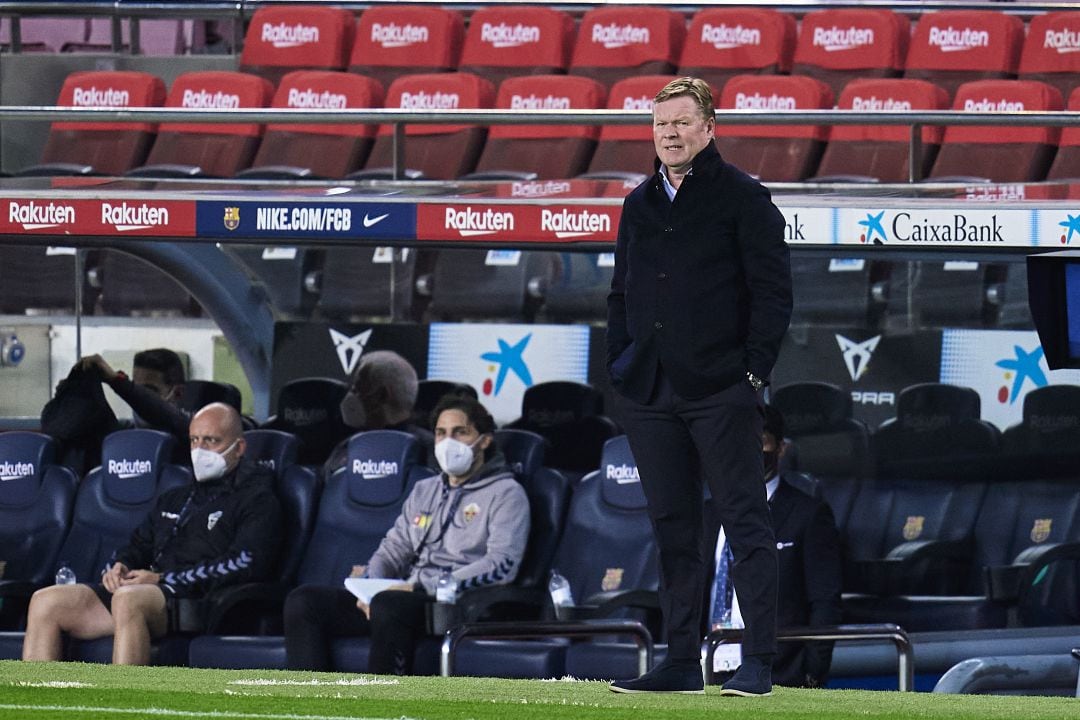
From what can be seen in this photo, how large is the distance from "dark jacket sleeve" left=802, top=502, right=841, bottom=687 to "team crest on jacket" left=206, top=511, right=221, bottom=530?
2.73 metres

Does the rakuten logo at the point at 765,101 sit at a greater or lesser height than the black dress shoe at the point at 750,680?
greater

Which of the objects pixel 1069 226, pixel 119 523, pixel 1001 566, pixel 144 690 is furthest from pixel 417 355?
pixel 144 690

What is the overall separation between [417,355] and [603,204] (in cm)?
293

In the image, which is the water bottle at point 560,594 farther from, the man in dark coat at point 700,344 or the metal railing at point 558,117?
the man in dark coat at point 700,344

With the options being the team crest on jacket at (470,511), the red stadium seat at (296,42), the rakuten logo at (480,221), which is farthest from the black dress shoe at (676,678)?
the red stadium seat at (296,42)

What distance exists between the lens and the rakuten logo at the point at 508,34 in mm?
13711

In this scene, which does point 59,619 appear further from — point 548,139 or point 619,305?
point 548,139

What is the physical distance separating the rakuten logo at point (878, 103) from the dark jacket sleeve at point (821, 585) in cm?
486

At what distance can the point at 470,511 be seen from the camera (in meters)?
8.43

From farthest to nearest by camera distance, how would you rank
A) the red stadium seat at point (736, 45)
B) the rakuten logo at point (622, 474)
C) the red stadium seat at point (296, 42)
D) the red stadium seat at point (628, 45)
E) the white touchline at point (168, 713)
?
1. the red stadium seat at point (296, 42)
2. the red stadium seat at point (628, 45)
3. the red stadium seat at point (736, 45)
4. the rakuten logo at point (622, 474)
5. the white touchline at point (168, 713)

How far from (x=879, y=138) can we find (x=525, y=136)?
223 cm

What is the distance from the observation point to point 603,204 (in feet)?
25.8

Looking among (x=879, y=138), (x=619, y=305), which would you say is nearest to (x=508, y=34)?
(x=879, y=138)

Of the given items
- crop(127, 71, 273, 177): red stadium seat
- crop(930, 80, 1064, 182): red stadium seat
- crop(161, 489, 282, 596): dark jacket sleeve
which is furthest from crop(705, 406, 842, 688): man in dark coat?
crop(127, 71, 273, 177): red stadium seat
